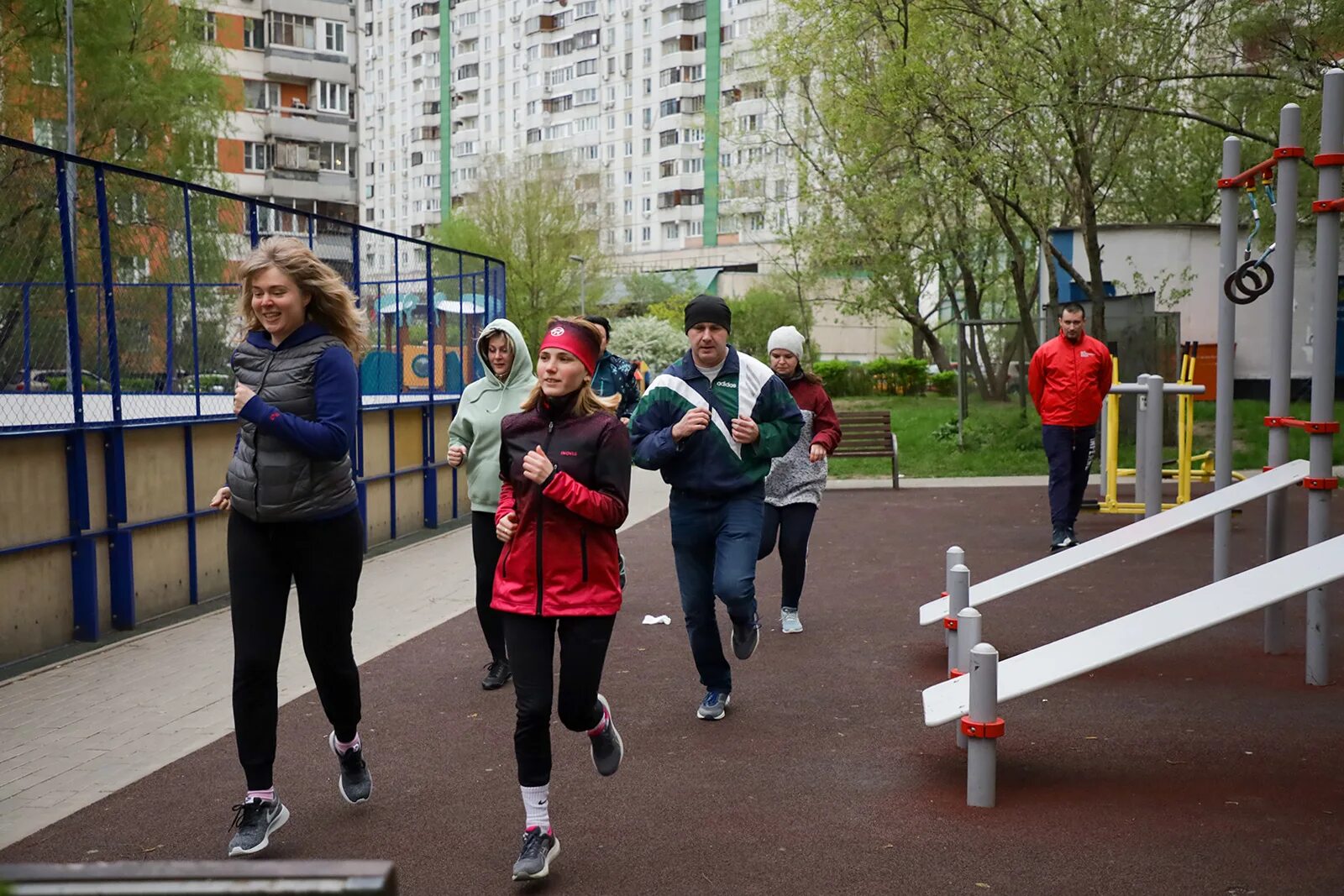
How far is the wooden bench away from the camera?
19750 mm

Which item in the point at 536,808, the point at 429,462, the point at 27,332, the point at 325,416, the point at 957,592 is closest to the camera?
the point at 536,808

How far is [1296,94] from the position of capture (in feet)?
54.4

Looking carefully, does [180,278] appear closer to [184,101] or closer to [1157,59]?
[1157,59]

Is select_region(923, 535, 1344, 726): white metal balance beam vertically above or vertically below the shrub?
above

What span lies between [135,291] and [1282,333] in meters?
9.11

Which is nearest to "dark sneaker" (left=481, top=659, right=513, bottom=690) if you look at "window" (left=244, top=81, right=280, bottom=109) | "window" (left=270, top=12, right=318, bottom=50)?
"window" (left=244, top=81, right=280, bottom=109)

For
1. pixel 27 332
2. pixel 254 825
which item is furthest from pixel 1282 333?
pixel 27 332

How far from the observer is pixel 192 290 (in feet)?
37.6

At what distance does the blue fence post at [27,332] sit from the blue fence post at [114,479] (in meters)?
0.82

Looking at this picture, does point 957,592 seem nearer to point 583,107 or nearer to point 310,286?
point 310,286

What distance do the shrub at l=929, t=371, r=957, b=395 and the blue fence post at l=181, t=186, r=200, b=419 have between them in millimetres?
40192

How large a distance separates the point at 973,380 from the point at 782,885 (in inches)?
837

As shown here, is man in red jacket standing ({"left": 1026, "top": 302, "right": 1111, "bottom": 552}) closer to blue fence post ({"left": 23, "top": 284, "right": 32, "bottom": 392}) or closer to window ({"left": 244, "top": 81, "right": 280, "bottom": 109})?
blue fence post ({"left": 23, "top": 284, "right": 32, "bottom": 392})

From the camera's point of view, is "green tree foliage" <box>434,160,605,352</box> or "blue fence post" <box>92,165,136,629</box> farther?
"green tree foliage" <box>434,160,605,352</box>
